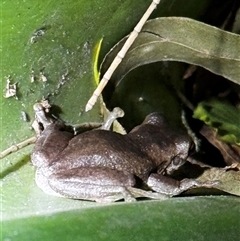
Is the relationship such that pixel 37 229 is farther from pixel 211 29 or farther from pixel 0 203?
pixel 211 29

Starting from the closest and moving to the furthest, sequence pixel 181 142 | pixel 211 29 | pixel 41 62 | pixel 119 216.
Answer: pixel 119 216 → pixel 41 62 → pixel 211 29 → pixel 181 142

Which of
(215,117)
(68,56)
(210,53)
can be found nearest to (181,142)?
(215,117)

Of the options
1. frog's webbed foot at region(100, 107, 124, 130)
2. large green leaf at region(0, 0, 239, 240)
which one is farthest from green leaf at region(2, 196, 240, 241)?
frog's webbed foot at region(100, 107, 124, 130)

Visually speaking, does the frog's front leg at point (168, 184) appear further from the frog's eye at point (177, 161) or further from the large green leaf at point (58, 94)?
the large green leaf at point (58, 94)

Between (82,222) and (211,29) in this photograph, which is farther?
(211,29)

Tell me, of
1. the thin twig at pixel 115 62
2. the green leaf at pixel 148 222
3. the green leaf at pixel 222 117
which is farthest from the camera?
the green leaf at pixel 222 117

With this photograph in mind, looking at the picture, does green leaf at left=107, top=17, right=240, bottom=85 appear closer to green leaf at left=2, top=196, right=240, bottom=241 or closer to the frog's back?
the frog's back

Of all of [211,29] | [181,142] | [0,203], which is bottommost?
[181,142]

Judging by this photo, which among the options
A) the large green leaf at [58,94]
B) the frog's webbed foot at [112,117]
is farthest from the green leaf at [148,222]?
the frog's webbed foot at [112,117]
